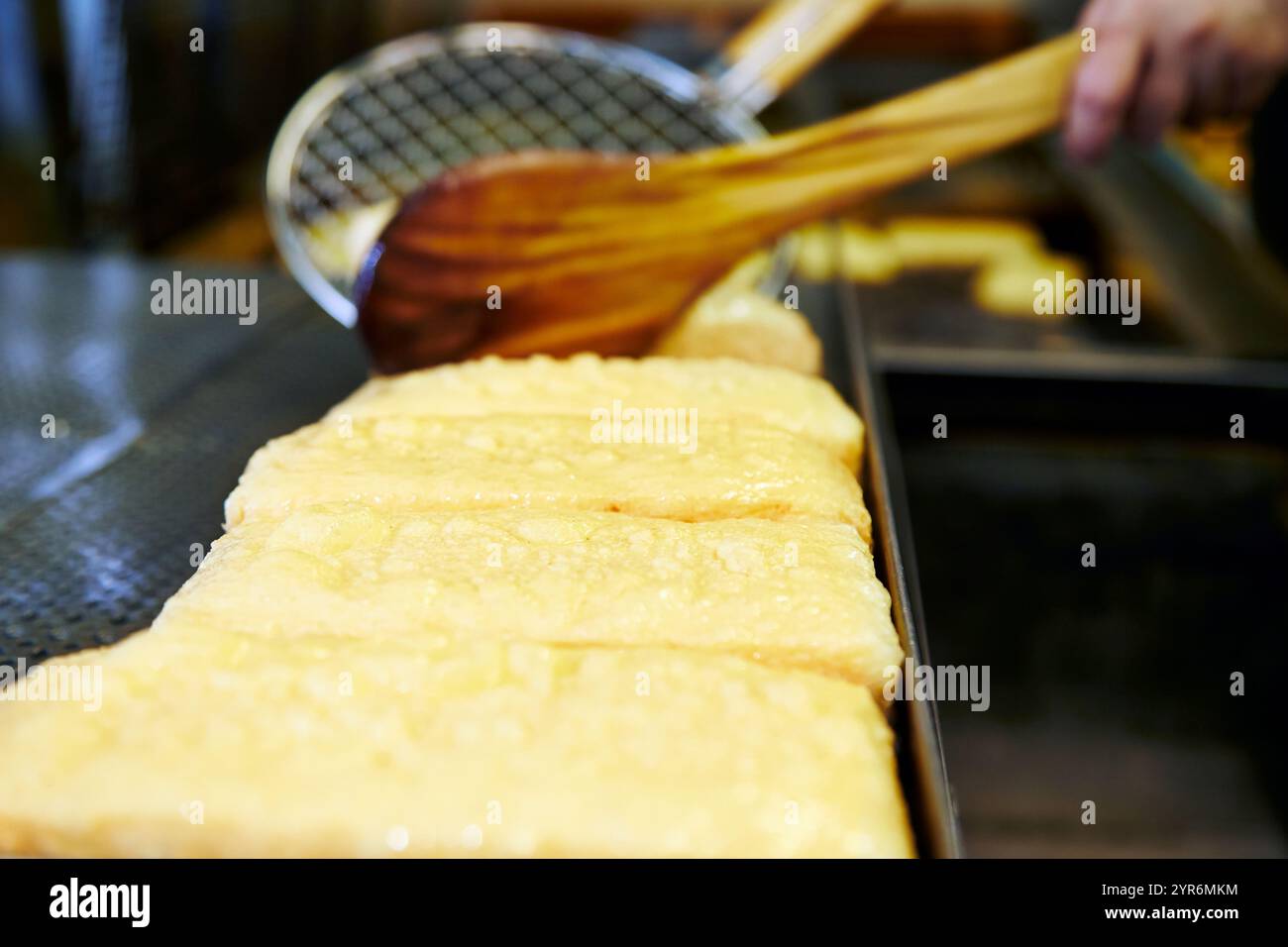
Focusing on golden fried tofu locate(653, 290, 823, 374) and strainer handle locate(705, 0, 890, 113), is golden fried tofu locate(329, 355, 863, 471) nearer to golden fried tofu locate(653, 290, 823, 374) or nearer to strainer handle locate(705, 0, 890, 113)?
golden fried tofu locate(653, 290, 823, 374)

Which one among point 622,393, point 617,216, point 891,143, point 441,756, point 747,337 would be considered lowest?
point 441,756

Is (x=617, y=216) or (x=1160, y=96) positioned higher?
(x=1160, y=96)

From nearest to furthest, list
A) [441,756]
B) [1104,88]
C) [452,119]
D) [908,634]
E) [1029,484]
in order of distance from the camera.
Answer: [441,756] < [908,634] < [1104,88] < [1029,484] < [452,119]

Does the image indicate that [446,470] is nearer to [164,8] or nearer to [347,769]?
[347,769]

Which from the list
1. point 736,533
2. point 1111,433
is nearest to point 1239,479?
point 1111,433

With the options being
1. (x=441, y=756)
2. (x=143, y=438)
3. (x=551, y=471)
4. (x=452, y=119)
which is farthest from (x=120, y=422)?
(x=452, y=119)

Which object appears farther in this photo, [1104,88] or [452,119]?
[452,119]

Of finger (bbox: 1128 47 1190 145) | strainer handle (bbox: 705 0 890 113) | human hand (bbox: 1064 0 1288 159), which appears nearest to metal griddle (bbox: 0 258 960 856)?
strainer handle (bbox: 705 0 890 113)

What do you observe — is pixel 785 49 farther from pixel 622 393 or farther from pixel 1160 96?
pixel 622 393
